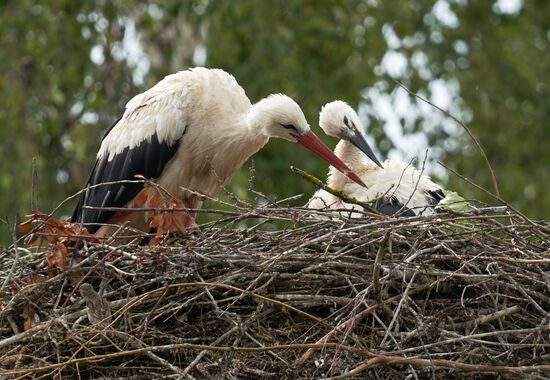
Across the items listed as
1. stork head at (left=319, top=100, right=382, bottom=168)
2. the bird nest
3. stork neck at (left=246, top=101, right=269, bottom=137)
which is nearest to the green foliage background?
stork head at (left=319, top=100, right=382, bottom=168)

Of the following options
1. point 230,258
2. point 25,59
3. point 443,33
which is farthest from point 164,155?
point 443,33

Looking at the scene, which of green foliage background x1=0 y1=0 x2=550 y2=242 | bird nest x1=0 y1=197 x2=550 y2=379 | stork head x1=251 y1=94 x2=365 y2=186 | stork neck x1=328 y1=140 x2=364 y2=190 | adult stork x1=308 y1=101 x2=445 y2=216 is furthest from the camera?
green foliage background x1=0 y1=0 x2=550 y2=242

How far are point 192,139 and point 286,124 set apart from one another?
0.49 meters

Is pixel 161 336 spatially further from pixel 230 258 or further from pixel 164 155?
pixel 164 155

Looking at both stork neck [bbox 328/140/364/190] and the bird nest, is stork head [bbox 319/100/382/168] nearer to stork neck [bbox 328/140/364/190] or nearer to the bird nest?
stork neck [bbox 328/140/364/190]

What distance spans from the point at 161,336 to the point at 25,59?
650 centimetres

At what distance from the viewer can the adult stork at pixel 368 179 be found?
5.94 metres

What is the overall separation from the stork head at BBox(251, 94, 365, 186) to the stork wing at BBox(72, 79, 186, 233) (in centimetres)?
40

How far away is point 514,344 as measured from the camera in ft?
14.0

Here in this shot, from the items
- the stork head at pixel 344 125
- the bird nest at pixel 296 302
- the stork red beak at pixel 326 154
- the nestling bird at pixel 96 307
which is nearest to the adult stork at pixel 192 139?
the stork red beak at pixel 326 154

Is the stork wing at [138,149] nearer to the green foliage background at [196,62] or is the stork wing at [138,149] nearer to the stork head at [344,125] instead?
the stork head at [344,125]

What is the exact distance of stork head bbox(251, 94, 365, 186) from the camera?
607cm

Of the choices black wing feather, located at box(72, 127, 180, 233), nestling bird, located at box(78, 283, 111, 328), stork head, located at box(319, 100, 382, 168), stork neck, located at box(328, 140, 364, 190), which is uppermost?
stork head, located at box(319, 100, 382, 168)

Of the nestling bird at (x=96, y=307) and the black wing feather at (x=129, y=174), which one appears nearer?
the nestling bird at (x=96, y=307)
